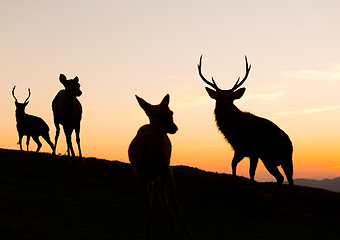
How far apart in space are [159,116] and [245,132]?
6.21 metres

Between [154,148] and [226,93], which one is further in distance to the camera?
[226,93]

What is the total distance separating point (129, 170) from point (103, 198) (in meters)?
3.82

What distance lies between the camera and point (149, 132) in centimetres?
780

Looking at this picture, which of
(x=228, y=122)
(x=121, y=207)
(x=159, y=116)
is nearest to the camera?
(x=159, y=116)

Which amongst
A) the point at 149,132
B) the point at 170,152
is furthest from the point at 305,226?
the point at 149,132

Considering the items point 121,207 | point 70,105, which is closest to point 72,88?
point 70,105

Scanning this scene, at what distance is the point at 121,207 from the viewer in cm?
1111

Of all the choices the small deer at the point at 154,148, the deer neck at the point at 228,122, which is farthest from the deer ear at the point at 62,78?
the small deer at the point at 154,148

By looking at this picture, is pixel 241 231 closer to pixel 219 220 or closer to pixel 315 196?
pixel 219 220

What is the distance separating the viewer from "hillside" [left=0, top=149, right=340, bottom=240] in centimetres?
902

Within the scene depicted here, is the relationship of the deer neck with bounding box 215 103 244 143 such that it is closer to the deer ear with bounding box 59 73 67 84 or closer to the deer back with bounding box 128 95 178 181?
the deer back with bounding box 128 95 178 181

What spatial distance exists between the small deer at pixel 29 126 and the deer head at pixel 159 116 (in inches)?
575

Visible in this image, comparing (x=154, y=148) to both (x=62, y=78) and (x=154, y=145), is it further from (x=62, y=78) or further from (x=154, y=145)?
(x=62, y=78)

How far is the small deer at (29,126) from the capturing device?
2036 cm
